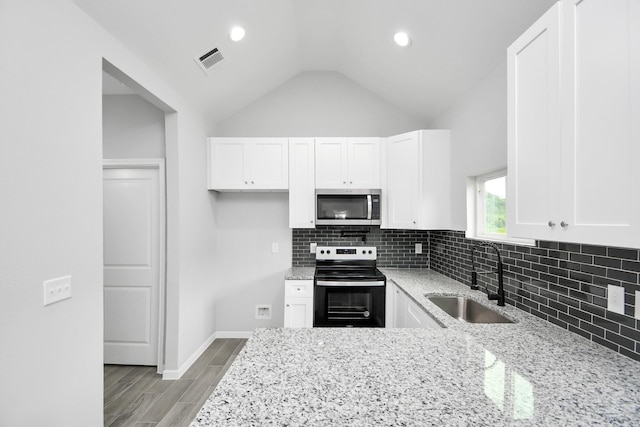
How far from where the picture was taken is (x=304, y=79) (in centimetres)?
349

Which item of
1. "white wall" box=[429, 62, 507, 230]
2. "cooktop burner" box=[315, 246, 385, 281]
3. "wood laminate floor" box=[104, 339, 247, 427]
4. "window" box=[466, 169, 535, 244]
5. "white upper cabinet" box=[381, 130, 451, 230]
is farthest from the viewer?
"cooktop burner" box=[315, 246, 385, 281]

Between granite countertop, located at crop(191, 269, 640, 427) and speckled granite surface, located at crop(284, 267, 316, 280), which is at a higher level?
granite countertop, located at crop(191, 269, 640, 427)

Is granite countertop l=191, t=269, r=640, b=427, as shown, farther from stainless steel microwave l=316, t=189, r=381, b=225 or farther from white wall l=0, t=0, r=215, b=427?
stainless steel microwave l=316, t=189, r=381, b=225

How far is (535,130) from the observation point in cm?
117

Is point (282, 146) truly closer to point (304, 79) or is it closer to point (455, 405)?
point (304, 79)

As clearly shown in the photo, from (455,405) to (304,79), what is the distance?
3489mm

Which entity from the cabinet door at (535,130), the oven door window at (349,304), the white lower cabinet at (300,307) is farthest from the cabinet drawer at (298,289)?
the cabinet door at (535,130)

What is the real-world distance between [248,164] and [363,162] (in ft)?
4.15

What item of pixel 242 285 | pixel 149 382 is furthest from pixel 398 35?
pixel 149 382

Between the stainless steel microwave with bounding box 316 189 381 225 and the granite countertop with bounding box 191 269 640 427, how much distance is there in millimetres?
1753

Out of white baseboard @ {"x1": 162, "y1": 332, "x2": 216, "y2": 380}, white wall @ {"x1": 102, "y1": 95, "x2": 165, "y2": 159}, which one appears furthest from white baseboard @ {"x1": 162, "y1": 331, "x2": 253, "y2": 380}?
white wall @ {"x1": 102, "y1": 95, "x2": 165, "y2": 159}

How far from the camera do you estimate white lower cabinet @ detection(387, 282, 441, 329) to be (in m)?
1.91

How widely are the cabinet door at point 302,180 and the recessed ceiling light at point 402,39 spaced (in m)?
1.24

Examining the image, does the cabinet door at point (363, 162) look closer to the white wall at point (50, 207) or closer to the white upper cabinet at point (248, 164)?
the white upper cabinet at point (248, 164)
